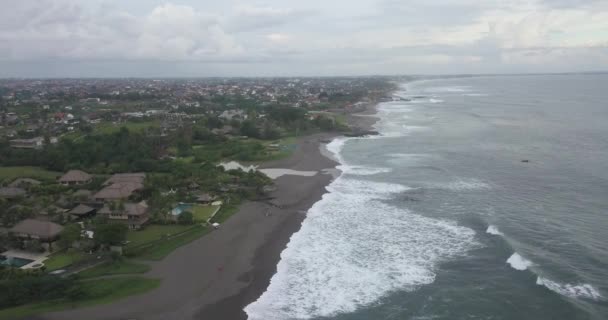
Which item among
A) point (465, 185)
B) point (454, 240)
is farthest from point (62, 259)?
point (465, 185)

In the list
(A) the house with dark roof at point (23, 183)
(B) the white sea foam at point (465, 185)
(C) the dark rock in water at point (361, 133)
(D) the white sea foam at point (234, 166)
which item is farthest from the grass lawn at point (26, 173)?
(C) the dark rock in water at point (361, 133)

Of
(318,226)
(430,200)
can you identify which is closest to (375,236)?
(318,226)

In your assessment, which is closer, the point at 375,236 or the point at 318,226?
the point at 375,236

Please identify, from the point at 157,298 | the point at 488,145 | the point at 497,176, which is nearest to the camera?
the point at 157,298

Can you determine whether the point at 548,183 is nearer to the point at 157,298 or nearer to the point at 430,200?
the point at 430,200

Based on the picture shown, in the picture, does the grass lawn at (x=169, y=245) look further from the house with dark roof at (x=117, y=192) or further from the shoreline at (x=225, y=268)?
the house with dark roof at (x=117, y=192)

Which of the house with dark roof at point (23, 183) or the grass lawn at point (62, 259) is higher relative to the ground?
the house with dark roof at point (23, 183)

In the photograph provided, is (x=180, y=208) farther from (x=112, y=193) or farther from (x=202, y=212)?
(x=112, y=193)
